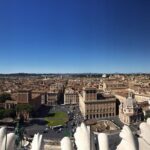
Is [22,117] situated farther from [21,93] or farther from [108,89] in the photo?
[108,89]

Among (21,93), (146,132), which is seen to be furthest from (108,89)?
(146,132)

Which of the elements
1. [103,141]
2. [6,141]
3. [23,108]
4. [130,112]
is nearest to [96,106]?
[130,112]

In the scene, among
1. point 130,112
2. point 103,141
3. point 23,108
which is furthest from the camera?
point 23,108

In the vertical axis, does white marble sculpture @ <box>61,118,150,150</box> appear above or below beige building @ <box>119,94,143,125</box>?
above

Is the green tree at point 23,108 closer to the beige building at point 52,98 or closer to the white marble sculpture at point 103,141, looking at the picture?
the beige building at point 52,98

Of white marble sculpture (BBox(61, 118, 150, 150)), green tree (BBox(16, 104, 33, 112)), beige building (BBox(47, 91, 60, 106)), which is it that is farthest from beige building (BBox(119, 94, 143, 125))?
white marble sculpture (BBox(61, 118, 150, 150))

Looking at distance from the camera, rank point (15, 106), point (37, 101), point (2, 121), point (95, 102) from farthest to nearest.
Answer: point (37, 101) → point (95, 102) → point (15, 106) → point (2, 121)

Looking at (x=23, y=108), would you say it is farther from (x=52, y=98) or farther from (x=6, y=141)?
(x=6, y=141)

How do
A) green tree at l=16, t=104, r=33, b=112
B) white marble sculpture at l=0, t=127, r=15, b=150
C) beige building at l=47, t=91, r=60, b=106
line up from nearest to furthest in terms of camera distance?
1. white marble sculpture at l=0, t=127, r=15, b=150
2. green tree at l=16, t=104, r=33, b=112
3. beige building at l=47, t=91, r=60, b=106

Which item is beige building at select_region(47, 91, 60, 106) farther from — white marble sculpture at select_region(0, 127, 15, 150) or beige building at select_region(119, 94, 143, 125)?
white marble sculpture at select_region(0, 127, 15, 150)
